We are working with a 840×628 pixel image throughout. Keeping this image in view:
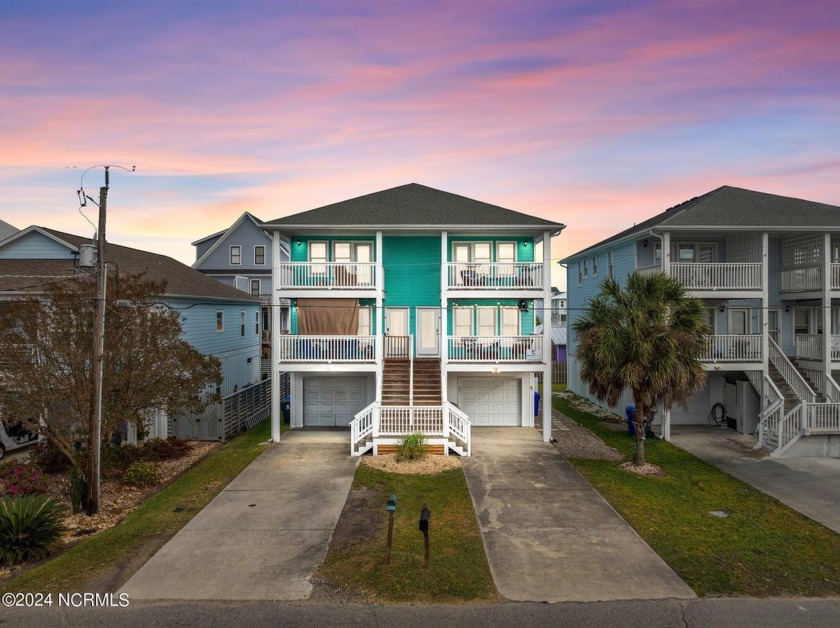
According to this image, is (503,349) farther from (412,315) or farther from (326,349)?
(326,349)

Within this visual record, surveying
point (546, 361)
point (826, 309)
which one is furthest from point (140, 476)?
point (826, 309)

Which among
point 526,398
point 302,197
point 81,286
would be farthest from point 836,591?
point 302,197

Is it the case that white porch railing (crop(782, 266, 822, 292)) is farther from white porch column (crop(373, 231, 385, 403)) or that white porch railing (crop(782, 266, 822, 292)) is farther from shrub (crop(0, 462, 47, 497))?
shrub (crop(0, 462, 47, 497))

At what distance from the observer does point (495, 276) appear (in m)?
18.1

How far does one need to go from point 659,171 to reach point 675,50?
26.5 feet

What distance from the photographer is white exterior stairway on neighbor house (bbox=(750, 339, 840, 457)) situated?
1569 cm

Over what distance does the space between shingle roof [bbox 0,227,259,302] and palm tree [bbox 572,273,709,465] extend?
14.1 metres

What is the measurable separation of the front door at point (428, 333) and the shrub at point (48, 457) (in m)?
12.1

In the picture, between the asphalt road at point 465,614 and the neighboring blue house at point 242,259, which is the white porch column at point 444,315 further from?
the neighboring blue house at point 242,259

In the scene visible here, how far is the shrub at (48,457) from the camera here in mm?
13328

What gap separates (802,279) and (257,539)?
21761mm

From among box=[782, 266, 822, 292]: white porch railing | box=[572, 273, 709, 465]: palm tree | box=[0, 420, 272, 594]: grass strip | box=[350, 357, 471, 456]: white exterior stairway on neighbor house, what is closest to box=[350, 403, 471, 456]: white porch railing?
box=[350, 357, 471, 456]: white exterior stairway on neighbor house

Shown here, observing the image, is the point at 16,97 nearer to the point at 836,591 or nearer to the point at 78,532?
the point at 78,532

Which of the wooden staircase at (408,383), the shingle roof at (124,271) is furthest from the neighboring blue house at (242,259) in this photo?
the wooden staircase at (408,383)
